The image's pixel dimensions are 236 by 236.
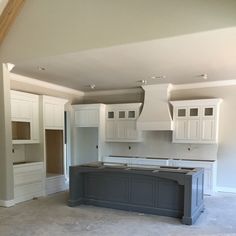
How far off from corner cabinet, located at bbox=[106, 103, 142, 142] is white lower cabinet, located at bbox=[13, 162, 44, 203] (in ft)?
7.56

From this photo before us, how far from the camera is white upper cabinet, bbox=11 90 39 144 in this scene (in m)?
5.08

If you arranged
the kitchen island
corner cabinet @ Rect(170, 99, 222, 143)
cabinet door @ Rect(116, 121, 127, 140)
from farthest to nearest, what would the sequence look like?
1. cabinet door @ Rect(116, 121, 127, 140)
2. corner cabinet @ Rect(170, 99, 222, 143)
3. the kitchen island

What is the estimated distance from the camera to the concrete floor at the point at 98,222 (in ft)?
11.9

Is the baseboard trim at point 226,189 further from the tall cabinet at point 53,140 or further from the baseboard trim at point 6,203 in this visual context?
the baseboard trim at point 6,203

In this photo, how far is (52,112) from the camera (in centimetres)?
595

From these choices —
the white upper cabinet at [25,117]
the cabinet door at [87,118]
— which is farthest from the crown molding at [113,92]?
the white upper cabinet at [25,117]

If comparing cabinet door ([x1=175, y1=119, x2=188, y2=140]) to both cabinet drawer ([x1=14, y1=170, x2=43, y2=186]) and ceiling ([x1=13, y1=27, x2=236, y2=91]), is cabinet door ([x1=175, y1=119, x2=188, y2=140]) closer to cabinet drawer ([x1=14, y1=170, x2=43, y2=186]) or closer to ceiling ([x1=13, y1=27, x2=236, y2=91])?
ceiling ([x1=13, y1=27, x2=236, y2=91])

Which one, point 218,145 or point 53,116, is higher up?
point 53,116

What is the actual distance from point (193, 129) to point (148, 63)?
2.44m

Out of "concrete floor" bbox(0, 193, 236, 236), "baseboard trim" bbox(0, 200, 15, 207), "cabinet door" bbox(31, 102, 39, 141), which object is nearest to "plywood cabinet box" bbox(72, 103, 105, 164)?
"cabinet door" bbox(31, 102, 39, 141)

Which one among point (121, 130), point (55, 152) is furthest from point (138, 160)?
point (55, 152)

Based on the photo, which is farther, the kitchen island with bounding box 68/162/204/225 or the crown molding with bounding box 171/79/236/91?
the crown molding with bounding box 171/79/236/91

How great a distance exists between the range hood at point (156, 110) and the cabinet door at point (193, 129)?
46cm

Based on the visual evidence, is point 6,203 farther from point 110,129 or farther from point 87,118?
point 110,129
